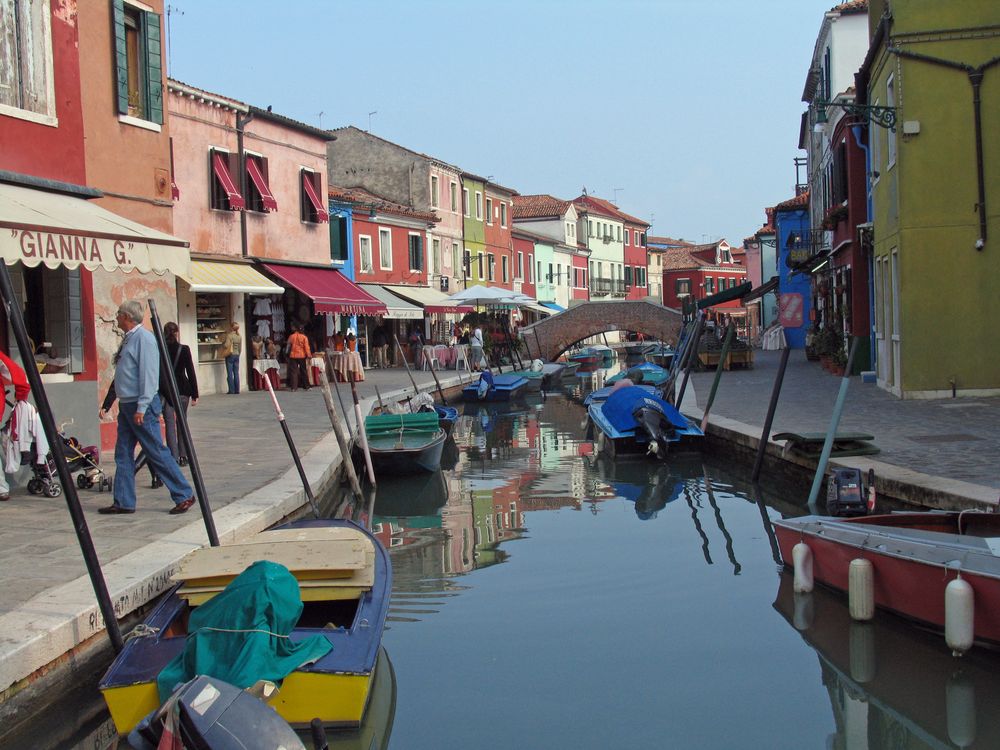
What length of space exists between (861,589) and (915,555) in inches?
21.6

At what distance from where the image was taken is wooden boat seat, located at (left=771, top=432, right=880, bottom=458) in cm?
1143

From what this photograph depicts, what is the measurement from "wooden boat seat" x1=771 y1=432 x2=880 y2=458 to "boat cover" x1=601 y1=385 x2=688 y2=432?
3380mm

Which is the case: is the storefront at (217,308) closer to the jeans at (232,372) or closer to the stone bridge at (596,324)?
the jeans at (232,372)

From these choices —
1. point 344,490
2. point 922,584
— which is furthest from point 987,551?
point 344,490

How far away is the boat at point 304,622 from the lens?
5082mm

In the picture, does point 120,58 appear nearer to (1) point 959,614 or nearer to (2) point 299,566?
(2) point 299,566

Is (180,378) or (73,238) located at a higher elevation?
(73,238)

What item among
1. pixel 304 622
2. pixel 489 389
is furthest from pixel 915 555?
pixel 489 389

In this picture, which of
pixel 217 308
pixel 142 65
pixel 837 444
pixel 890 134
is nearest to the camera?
pixel 837 444

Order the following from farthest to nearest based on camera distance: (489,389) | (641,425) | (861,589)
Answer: (489,389)
(641,425)
(861,589)

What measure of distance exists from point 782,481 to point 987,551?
656 centimetres

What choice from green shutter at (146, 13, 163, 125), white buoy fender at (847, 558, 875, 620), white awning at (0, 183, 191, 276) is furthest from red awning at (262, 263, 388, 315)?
white buoy fender at (847, 558, 875, 620)

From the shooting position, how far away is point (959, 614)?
625cm

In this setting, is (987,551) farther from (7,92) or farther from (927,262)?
(927,262)
